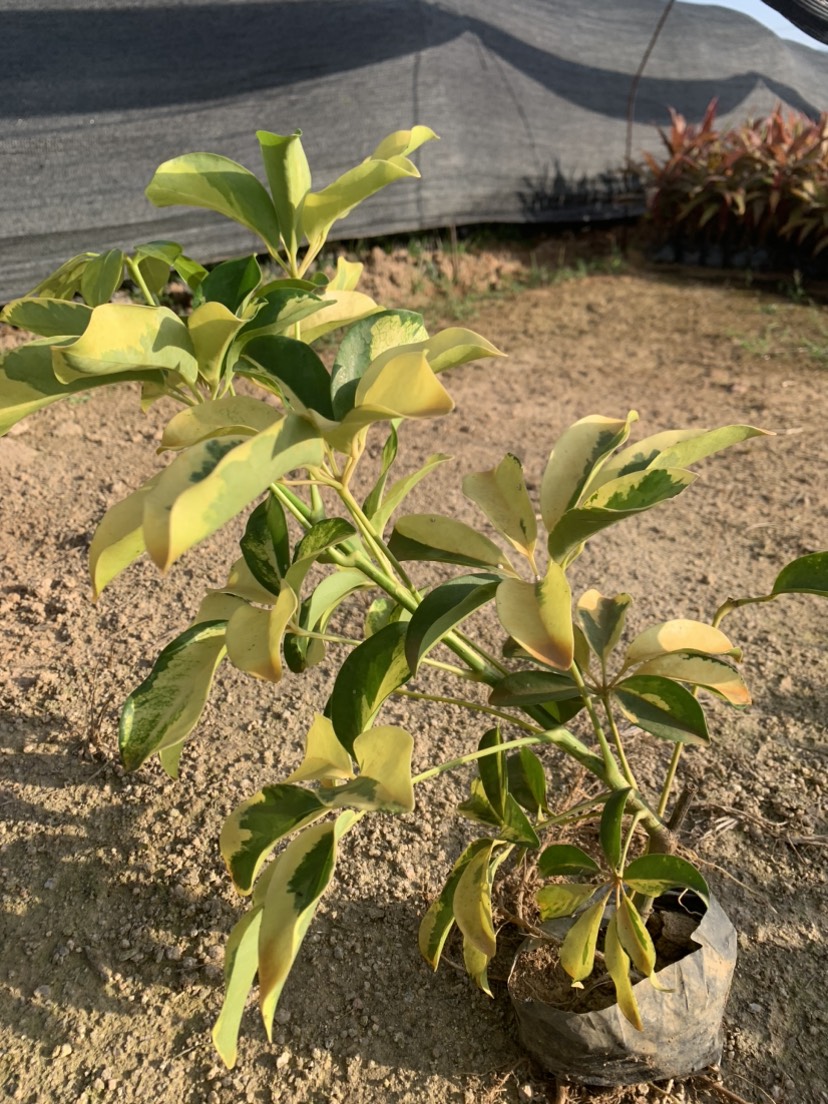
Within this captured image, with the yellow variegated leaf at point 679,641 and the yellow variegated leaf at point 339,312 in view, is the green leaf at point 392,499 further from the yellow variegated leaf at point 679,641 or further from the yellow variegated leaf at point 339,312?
the yellow variegated leaf at point 679,641

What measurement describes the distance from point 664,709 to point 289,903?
368 mm

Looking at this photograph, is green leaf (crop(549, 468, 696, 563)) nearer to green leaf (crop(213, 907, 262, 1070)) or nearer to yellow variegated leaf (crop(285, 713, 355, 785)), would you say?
yellow variegated leaf (crop(285, 713, 355, 785))

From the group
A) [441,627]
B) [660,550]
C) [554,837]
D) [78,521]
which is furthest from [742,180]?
[441,627]

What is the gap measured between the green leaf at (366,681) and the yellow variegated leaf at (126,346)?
266 millimetres

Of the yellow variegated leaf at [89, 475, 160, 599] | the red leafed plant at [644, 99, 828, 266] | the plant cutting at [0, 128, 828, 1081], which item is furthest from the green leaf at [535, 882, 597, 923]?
the red leafed plant at [644, 99, 828, 266]

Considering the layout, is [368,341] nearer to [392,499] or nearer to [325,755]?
[392,499]

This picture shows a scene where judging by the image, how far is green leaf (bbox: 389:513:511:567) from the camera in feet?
2.66

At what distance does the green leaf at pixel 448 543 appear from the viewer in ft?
2.66

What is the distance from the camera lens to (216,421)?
24.6 inches

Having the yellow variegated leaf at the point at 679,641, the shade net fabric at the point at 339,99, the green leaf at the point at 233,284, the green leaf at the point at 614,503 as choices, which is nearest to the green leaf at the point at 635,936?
the yellow variegated leaf at the point at 679,641

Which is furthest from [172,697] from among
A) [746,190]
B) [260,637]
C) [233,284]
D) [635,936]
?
[746,190]

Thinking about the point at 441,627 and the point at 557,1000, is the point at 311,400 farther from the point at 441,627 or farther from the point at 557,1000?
the point at 557,1000

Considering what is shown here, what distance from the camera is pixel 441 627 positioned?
2.27ft

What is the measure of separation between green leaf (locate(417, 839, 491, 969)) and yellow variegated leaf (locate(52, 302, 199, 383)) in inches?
20.1
